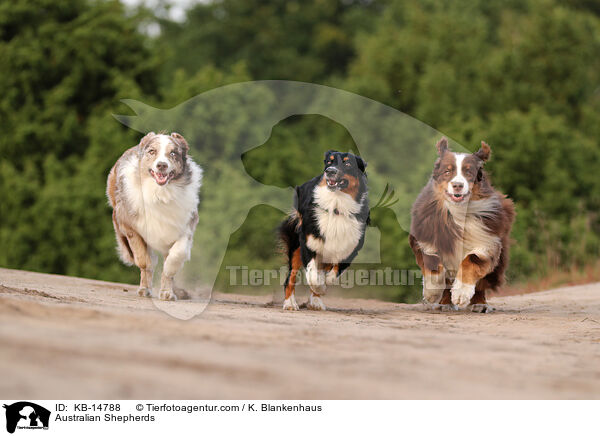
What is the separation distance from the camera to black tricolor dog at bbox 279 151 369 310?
724 centimetres

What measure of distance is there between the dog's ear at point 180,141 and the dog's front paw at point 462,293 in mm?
2941

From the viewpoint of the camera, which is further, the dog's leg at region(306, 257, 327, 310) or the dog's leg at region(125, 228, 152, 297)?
the dog's leg at region(125, 228, 152, 297)

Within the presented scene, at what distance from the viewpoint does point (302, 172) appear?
20.0m

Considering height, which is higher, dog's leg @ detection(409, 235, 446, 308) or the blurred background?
→ the blurred background

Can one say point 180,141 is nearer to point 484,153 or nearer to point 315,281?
point 315,281

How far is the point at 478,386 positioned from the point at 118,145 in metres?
16.7

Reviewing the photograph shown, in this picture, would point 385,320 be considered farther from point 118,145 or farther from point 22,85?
point 22,85

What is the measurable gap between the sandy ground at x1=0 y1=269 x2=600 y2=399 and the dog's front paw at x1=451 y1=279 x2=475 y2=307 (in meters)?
0.83

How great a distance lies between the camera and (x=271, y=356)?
13.2ft

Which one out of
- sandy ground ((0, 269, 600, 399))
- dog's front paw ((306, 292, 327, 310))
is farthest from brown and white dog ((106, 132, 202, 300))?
dog's front paw ((306, 292, 327, 310))

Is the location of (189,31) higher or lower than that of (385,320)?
higher

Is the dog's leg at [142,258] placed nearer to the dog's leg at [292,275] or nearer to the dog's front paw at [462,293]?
the dog's leg at [292,275]

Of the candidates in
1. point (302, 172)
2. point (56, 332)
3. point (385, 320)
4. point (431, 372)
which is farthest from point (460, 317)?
point (302, 172)
